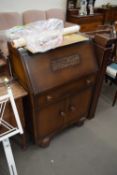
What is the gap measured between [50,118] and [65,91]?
11.5 inches

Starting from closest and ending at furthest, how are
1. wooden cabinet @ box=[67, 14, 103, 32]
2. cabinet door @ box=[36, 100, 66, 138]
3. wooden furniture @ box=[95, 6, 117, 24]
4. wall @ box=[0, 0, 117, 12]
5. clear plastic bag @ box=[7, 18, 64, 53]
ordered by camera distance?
1. clear plastic bag @ box=[7, 18, 64, 53]
2. cabinet door @ box=[36, 100, 66, 138]
3. wall @ box=[0, 0, 117, 12]
4. wooden cabinet @ box=[67, 14, 103, 32]
5. wooden furniture @ box=[95, 6, 117, 24]

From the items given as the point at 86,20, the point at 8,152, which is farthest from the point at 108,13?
the point at 8,152

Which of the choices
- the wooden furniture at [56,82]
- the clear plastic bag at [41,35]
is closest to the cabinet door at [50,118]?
the wooden furniture at [56,82]

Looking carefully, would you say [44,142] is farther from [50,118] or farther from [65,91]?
[65,91]

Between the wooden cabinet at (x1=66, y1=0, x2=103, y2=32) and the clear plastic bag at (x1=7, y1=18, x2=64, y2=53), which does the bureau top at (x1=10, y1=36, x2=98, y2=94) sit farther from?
the wooden cabinet at (x1=66, y1=0, x2=103, y2=32)

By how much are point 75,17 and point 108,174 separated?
120 inches

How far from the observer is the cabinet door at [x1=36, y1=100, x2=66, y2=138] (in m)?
1.37

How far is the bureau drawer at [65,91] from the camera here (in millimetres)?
1259

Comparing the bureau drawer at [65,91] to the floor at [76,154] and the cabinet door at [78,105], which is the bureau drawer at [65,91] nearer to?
the cabinet door at [78,105]

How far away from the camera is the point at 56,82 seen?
1.23 metres

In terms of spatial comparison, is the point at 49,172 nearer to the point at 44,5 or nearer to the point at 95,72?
the point at 95,72

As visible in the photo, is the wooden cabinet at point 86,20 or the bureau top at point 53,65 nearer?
the bureau top at point 53,65

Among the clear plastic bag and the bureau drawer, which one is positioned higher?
the clear plastic bag

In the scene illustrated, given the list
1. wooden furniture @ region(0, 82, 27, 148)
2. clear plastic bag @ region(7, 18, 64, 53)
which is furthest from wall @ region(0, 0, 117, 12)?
wooden furniture @ region(0, 82, 27, 148)
